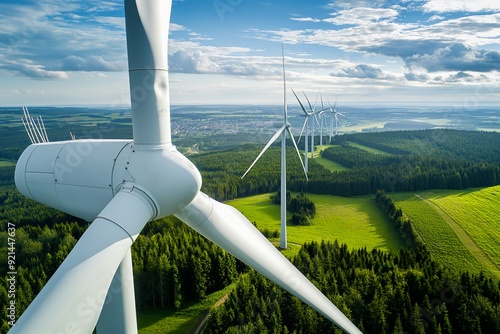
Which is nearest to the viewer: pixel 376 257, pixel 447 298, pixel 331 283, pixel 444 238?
pixel 447 298

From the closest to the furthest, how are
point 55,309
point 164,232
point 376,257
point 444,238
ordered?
point 55,309 < point 376,257 < point 164,232 < point 444,238

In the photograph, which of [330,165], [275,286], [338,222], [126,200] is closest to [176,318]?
[275,286]

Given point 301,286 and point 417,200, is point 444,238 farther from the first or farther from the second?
point 301,286

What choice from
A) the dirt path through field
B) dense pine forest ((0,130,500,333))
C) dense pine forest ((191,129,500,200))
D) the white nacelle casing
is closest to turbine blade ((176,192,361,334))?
the white nacelle casing

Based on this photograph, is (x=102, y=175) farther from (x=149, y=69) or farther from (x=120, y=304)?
(x=120, y=304)

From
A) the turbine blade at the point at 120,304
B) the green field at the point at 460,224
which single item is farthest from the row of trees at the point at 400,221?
the turbine blade at the point at 120,304

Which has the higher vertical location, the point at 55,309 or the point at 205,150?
the point at 55,309

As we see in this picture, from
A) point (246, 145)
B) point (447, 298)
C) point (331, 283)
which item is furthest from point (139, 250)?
point (246, 145)

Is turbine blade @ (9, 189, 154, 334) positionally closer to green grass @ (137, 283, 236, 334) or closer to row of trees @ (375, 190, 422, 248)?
green grass @ (137, 283, 236, 334)
